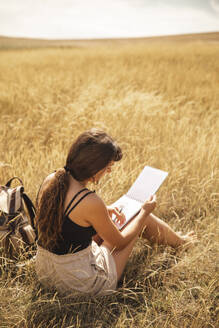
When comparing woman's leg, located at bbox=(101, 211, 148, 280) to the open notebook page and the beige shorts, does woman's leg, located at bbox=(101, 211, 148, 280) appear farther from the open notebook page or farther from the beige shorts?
the open notebook page

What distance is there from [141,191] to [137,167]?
57 centimetres

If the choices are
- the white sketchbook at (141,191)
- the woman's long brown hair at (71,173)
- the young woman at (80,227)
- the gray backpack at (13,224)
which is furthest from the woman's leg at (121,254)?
the gray backpack at (13,224)

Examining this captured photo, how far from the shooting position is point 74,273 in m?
1.48

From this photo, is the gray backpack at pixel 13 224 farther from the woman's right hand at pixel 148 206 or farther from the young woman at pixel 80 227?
the woman's right hand at pixel 148 206

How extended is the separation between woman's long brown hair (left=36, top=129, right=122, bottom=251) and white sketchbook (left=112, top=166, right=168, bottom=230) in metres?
0.59

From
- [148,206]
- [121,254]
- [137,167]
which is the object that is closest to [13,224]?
[121,254]

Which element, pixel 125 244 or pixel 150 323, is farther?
pixel 125 244

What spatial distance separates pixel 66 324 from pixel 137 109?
8.78 feet

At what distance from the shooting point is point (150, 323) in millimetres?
1315

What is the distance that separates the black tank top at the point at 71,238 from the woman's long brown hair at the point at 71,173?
37 millimetres

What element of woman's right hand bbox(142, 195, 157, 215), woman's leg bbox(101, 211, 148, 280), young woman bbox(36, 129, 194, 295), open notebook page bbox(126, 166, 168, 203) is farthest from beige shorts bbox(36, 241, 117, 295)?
open notebook page bbox(126, 166, 168, 203)

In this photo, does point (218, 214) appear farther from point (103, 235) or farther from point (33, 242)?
point (33, 242)

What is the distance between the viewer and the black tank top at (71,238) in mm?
1431

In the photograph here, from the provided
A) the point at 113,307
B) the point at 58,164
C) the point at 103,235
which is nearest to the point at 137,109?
the point at 58,164
